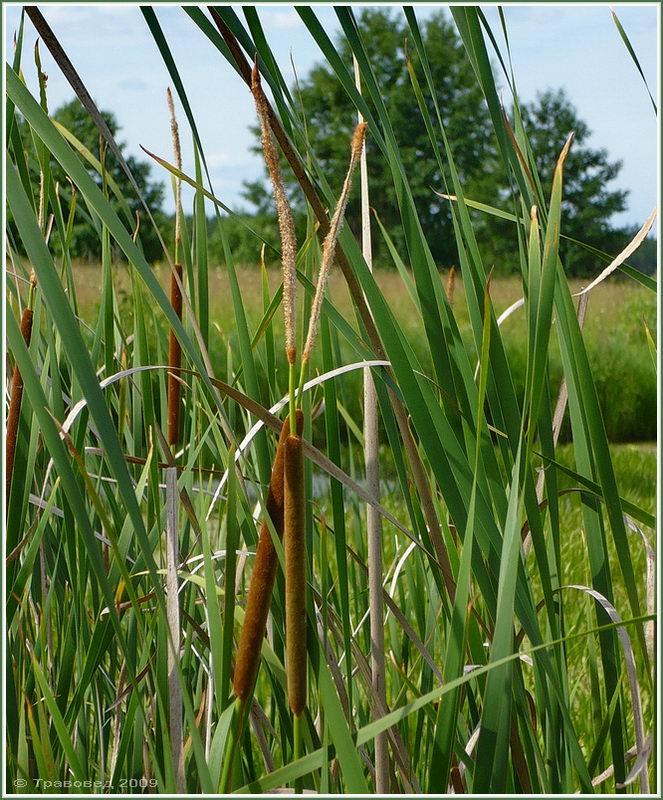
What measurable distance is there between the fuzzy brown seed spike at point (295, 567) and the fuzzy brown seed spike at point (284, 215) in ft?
0.12

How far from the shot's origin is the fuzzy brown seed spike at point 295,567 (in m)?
0.25

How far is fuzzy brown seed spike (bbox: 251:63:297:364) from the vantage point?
26cm

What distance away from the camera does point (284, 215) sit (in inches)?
10.7

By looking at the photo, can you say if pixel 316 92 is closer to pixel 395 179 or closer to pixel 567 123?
pixel 567 123

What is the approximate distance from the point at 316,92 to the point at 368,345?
15.3ft

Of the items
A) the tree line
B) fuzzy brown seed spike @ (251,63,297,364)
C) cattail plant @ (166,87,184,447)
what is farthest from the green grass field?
fuzzy brown seed spike @ (251,63,297,364)

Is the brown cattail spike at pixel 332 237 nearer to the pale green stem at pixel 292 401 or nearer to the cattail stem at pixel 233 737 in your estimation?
the pale green stem at pixel 292 401

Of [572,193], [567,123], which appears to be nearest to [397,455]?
[567,123]

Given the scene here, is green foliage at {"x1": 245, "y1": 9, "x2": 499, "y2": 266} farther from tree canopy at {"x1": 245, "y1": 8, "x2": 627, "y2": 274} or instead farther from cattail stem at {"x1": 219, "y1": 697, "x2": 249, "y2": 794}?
cattail stem at {"x1": 219, "y1": 697, "x2": 249, "y2": 794}

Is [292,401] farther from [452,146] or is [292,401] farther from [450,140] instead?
[450,140]

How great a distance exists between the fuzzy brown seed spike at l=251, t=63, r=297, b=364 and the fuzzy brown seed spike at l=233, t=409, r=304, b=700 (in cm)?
3

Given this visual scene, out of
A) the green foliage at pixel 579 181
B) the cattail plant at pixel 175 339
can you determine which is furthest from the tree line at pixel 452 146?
the cattail plant at pixel 175 339

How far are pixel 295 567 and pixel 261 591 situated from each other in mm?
18

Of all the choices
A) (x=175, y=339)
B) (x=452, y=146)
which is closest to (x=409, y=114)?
(x=452, y=146)
